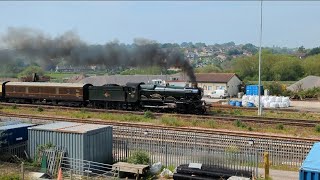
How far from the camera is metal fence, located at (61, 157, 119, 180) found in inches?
635

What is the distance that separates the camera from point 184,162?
59.6ft

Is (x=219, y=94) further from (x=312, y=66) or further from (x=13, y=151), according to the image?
(x=312, y=66)

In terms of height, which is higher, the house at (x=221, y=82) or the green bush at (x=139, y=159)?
the house at (x=221, y=82)

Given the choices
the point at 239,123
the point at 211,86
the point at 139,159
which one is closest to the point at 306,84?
the point at 211,86

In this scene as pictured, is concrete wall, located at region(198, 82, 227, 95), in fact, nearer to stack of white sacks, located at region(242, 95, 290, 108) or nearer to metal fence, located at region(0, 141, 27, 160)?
stack of white sacks, located at region(242, 95, 290, 108)

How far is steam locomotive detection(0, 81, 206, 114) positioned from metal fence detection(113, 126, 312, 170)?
11929 mm

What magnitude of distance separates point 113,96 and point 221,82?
27383mm

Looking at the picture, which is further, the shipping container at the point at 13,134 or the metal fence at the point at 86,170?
the shipping container at the point at 13,134

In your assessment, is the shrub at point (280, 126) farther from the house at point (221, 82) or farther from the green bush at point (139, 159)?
the house at point (221, 82)

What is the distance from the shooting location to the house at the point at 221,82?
2378 inches

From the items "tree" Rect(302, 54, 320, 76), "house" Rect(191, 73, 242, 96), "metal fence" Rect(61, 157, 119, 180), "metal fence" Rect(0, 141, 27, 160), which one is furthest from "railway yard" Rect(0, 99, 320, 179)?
"tree" Rect(302, 54, 320, 76)

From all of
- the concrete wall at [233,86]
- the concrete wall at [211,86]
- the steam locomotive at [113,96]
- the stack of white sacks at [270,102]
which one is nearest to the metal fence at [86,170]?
the steam locomotive at [113,96]

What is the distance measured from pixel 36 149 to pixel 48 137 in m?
0.85

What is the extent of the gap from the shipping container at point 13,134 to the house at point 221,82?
143 ft
